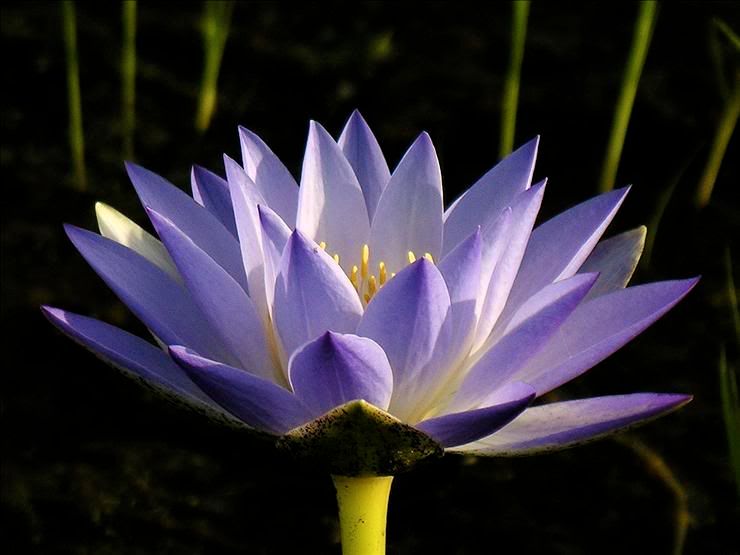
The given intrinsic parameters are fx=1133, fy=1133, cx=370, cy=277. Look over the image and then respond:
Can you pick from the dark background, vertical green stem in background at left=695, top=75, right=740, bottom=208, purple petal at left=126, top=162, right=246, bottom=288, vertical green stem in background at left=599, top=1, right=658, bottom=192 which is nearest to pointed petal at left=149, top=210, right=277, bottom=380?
purple petal at left=126, top=162, right=246, bottom=288

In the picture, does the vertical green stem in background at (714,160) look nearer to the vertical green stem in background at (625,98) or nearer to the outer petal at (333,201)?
the vertical green stem in background at (625,98)

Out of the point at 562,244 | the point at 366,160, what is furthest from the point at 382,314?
the point at 366,160

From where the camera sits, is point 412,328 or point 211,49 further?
point 211,49

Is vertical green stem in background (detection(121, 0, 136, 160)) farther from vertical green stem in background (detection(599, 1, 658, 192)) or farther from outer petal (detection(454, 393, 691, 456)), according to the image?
outer petal (detection(454, 393, 691, 456))

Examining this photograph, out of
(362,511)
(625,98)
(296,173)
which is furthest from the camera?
(296,173)

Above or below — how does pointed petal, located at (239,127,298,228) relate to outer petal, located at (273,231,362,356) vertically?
above

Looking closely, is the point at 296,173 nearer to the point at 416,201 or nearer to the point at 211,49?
the point at 211,49
